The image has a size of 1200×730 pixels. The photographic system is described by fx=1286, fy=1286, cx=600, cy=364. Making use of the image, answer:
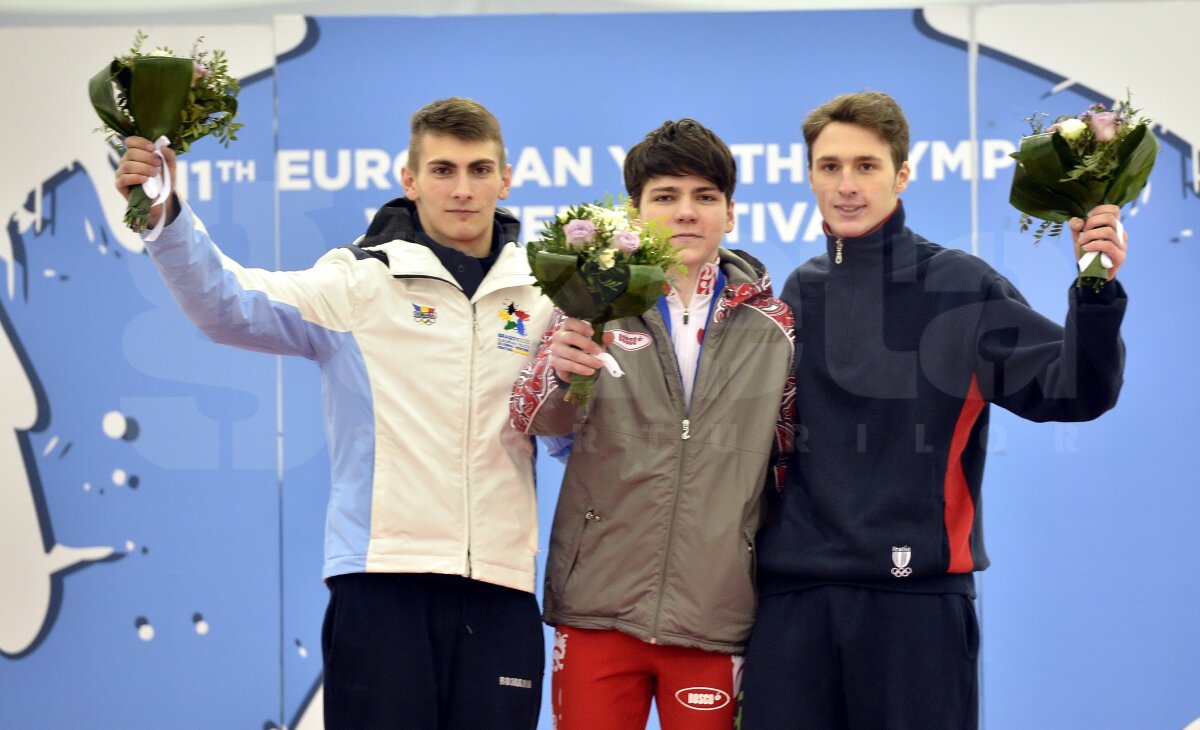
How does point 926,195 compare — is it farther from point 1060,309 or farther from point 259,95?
point 259,95

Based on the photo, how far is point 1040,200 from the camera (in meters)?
2.64

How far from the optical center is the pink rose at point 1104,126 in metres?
2.51

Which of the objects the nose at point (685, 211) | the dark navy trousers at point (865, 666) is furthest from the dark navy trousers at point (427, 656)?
the nose at point (685, 211)

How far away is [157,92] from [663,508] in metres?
1.35

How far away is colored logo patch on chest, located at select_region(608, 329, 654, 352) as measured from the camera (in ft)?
9.36

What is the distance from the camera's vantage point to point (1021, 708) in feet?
13.6

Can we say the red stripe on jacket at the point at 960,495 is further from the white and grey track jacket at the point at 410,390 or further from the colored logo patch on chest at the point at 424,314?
the colored logo patch on chest at the point at 424,314

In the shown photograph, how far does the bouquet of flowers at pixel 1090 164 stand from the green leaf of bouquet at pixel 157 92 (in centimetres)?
171

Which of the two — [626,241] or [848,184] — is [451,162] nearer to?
[626,241]

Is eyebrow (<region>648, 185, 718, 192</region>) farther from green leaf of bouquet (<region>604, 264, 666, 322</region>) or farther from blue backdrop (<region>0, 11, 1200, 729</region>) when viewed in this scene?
blue backdrop (<region>0, 11, 1200, 729</region>)

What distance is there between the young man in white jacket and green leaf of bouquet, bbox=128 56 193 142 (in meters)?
0.16

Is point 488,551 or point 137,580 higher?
point 488,551

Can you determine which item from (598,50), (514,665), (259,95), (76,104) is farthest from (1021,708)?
(76,104)

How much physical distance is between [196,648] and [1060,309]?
303 cm
